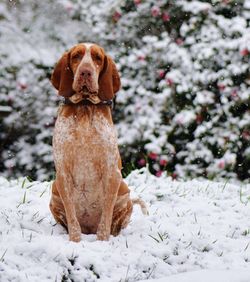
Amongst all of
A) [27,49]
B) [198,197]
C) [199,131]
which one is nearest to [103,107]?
[198,197]

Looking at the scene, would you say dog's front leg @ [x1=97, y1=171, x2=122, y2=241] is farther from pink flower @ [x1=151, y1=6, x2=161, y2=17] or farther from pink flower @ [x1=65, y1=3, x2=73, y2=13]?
pink flower @ [x1=65, y1=3, x2=73, y2=13]

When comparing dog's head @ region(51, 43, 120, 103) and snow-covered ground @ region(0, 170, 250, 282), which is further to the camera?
dog's head @ region(51, 43, 120, 103)

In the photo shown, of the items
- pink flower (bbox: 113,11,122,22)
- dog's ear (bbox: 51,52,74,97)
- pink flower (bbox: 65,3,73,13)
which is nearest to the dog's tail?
dog's ear (bbox: 51,52,74,97)

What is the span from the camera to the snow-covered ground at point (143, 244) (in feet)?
9.82

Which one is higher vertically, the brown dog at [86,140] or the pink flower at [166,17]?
the pink flower at [166,17]

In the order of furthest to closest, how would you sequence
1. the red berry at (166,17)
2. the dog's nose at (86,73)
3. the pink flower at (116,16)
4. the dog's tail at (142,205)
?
the pink flower at (116,16)
the red berry at (166,17)
the dog's tail at (142,205)
the dog's nose at (86,73)

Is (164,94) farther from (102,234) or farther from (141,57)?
(102,234)

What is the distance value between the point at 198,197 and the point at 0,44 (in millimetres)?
3541

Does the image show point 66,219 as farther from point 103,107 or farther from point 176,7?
point 176,7

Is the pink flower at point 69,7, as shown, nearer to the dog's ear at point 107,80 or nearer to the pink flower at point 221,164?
the pink flower at point 221,164

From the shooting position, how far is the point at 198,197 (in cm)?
502

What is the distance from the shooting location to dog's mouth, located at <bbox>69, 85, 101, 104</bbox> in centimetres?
322

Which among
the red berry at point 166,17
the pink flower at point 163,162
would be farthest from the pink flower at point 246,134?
the red berry at point 166,17

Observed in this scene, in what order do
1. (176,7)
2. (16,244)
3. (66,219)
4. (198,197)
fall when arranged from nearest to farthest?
(16,244) → (66,219) → (198,197) → (176,7)
